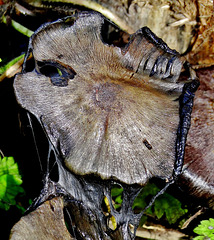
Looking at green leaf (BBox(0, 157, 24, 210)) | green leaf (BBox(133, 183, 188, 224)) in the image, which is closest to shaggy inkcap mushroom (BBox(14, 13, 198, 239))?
green leaf (BBox(0, 157, 24, 210))

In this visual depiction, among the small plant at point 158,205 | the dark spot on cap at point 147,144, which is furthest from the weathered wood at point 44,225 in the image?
the small plant at point 158,205

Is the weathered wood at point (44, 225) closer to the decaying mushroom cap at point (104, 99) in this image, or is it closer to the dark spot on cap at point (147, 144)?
the decaying mushroom cap at point (104, 99)

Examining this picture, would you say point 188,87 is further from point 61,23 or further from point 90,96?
point 61,23

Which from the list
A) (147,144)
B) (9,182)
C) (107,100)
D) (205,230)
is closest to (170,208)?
(205,230)

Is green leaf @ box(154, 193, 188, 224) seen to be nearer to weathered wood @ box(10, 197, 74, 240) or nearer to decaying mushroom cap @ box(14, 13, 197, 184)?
decaying mushroom cap @ box(14, 13, 197, 184)

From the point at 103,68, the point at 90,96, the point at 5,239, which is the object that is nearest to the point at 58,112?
the point at 90,96

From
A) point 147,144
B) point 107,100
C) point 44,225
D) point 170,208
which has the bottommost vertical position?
point 170,208

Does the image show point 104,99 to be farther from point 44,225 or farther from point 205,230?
point 205,230
